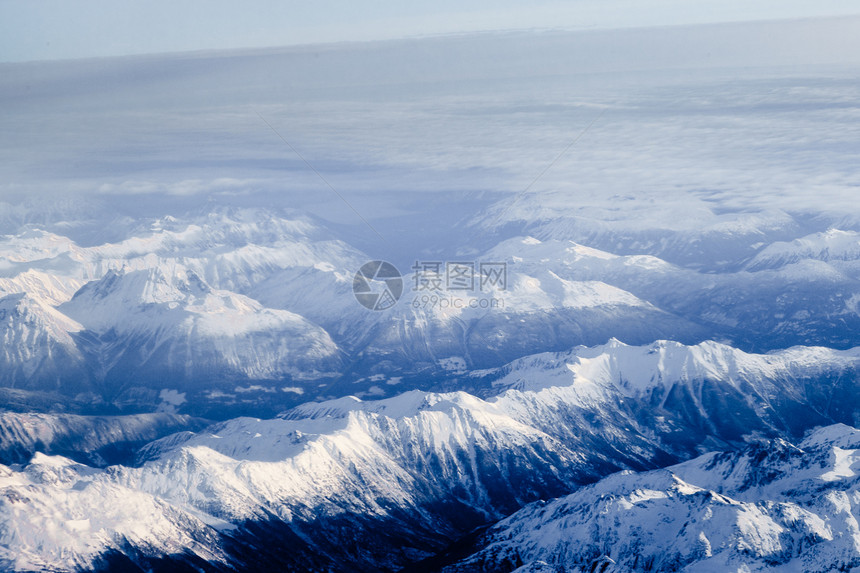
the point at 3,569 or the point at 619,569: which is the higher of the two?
the point at 3,569

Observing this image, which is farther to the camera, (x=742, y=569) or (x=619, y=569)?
(x=619, y=569)

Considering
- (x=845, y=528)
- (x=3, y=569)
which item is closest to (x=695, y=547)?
(x=845, y=528)

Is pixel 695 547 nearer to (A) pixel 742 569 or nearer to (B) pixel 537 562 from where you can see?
(A) pixel 742 569

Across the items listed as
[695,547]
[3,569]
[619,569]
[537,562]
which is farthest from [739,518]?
[3,569]

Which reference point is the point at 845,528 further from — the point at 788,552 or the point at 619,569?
the point at 619,569

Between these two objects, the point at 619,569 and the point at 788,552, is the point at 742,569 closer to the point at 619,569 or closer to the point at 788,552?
the point at 788,552

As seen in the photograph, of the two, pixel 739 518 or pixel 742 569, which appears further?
pixel 739 518

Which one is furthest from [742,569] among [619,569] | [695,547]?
[619,569]
